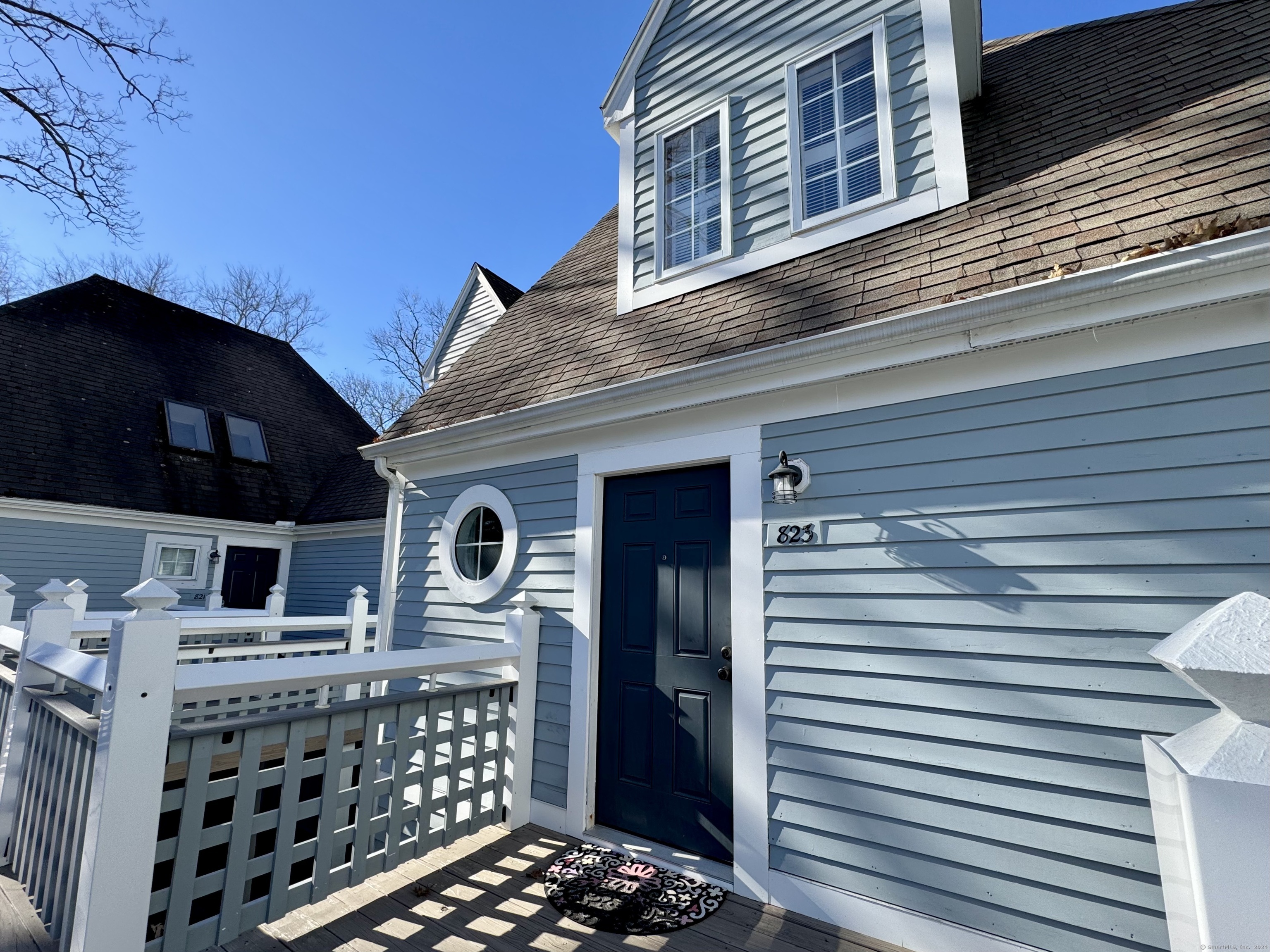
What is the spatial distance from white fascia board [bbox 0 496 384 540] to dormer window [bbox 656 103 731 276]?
6.83m

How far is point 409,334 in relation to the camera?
19.4 m

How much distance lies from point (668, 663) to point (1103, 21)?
541cm

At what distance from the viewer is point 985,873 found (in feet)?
7.32

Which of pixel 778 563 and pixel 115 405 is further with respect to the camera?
pixel 115 405

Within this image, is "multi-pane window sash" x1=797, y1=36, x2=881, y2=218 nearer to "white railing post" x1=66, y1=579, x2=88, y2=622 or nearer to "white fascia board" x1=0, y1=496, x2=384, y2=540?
"white railing post" x1=66, y1=579, x2=88, y2=622

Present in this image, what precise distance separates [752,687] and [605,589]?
43.7 inches

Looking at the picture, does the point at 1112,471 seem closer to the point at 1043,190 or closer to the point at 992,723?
the point at 992,723

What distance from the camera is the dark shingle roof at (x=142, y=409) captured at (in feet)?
27.5

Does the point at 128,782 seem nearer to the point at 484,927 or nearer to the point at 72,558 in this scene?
the point at 484,927

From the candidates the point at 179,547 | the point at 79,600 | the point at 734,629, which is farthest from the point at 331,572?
the point at 734,629

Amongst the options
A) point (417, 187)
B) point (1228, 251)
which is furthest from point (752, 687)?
point (417, 187)

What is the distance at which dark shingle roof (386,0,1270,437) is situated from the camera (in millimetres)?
2355

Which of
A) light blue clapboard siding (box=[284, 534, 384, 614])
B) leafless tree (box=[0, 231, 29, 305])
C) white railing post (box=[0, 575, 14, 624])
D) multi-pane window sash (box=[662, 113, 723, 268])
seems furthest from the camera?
leafless tree (box=[0, 231, 29, 305])

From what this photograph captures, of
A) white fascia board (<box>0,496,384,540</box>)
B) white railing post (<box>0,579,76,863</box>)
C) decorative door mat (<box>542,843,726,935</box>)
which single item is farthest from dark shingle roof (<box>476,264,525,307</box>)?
decorative door mat (<box>542,843,726,935</box>)
